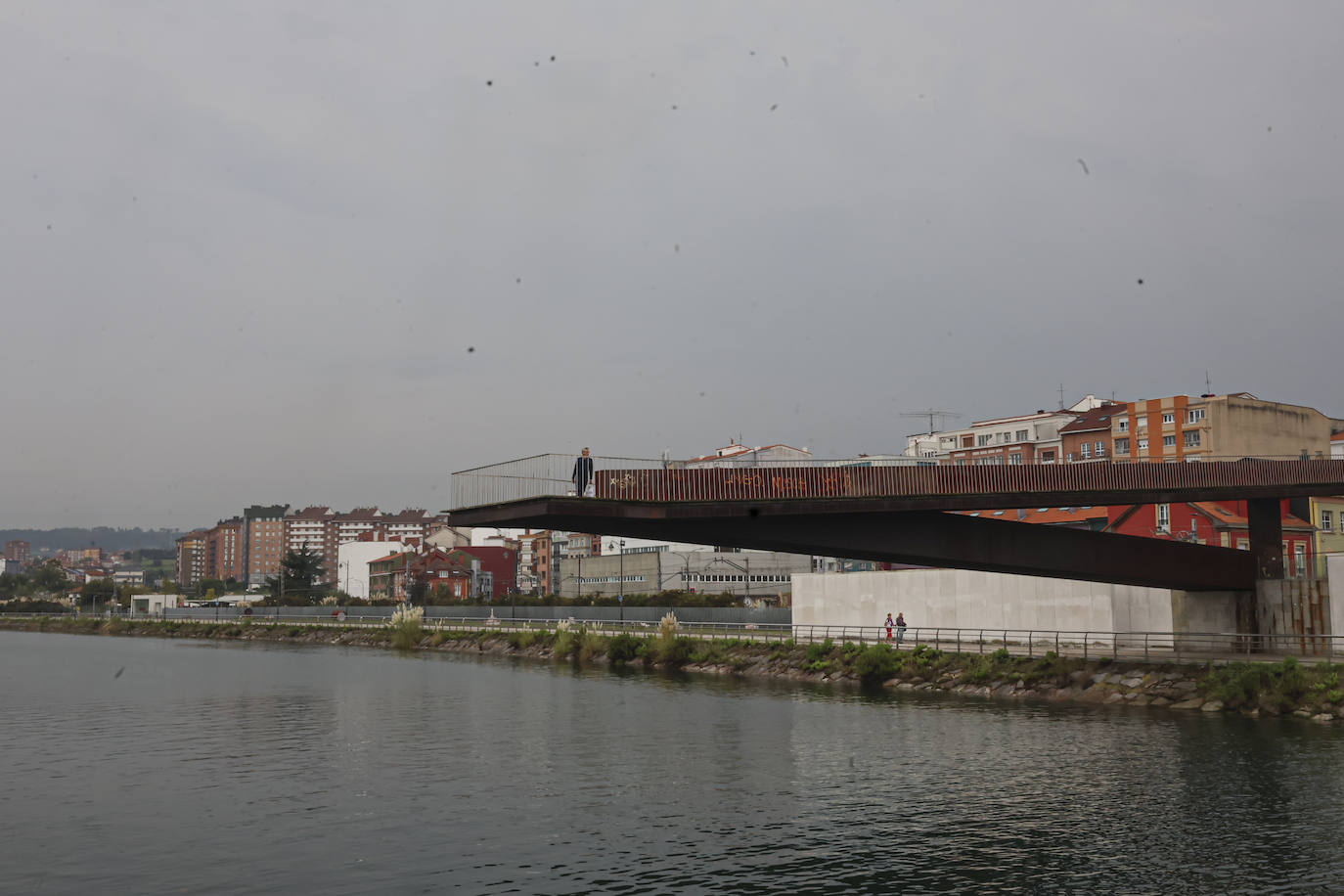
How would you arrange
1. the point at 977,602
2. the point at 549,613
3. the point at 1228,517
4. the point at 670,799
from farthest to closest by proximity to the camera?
the point at 549,613, the point at 1228,517, the point at 977,602, the point at 670,799

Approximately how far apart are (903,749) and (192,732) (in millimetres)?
28002

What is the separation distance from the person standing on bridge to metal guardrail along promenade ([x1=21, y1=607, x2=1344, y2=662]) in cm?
2596

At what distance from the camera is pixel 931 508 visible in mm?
43469

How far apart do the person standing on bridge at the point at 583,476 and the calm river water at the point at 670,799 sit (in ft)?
28.8

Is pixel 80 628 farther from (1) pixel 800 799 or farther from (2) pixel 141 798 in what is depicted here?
(1) pixel 800 799

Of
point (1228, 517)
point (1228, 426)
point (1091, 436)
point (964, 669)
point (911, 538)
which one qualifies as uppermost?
point (1091, 436)

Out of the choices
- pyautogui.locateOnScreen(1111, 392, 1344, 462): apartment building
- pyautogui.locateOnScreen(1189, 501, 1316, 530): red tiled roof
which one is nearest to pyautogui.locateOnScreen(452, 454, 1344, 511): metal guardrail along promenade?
pyautogui.locateOnScreen(1189, 501, 1316, 530): red tiled roof

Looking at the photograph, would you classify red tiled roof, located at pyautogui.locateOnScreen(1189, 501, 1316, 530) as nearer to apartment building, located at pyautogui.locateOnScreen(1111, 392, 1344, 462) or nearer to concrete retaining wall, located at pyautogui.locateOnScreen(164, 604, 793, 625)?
apartment building, located at pyautogui.locateOnScreen(1111, 392, 1344, 462)

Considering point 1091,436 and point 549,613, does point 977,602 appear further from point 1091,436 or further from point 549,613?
point 1091,436

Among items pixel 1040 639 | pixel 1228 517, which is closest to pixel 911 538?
pixel 1040 639

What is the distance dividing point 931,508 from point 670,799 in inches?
692

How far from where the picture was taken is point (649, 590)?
481ft

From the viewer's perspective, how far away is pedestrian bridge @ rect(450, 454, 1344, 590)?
39906 millimetres

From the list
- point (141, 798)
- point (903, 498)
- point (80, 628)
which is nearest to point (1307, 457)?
point (903, 498)
